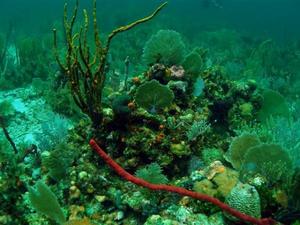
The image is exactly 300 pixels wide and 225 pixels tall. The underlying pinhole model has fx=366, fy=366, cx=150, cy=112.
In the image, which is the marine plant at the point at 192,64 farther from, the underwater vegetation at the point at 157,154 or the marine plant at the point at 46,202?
the marine plant at the point at 46,202

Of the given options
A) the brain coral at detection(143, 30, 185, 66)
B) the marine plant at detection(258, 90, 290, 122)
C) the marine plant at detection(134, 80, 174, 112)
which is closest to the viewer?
the marine plant at detection(134, 80, 174, 112)

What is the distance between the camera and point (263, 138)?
5.53 meters

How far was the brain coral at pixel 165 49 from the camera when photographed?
6.45 m

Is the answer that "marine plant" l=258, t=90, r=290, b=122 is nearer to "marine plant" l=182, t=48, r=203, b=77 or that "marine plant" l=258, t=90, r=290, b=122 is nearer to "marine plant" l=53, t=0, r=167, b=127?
"marine plant" l=182, t=48, r=203, b=77

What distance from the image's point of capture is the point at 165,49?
21.2 ft

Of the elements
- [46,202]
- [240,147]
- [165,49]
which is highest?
[165,49]

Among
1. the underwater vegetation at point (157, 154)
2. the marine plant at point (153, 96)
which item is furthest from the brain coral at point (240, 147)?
the marine plant at point (153, 96)

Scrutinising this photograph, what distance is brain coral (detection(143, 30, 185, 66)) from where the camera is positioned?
21.2ft

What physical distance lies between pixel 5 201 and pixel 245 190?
9.50 ft

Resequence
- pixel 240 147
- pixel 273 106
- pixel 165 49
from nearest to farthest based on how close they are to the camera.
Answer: pixel 240 147, pixel 165 49, pixel 273 106

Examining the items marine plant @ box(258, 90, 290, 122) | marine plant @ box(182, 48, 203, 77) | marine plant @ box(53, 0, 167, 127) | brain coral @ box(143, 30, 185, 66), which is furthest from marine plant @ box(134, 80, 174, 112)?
marine plant @ box(258, 90, 290, 122)

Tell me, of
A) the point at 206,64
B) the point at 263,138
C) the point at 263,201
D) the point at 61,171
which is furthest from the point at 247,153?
the point at 206,64

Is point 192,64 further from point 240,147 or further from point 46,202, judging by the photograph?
point 46,202

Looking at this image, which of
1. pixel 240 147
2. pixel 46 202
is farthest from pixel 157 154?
pixel 46 202
